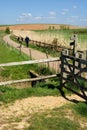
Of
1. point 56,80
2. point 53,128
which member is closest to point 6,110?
point 53,128

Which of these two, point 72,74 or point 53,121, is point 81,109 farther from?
point 72,74

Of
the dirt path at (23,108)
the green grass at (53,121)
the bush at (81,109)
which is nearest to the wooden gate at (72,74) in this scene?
the dirt path at (23,108)

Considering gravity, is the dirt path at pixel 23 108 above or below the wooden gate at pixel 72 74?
below

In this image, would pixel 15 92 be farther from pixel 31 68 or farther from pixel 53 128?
pixel 31 68

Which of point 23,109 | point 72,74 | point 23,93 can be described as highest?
point 72,74

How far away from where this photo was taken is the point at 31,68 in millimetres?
18312

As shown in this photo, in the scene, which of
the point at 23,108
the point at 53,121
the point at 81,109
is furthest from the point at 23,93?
the point at 53,121

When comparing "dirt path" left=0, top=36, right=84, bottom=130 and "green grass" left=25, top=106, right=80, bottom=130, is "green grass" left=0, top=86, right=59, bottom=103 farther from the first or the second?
"green grass" left=25, top=106, right=80, bottom=130

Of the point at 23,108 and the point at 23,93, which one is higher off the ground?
the point at 23,93

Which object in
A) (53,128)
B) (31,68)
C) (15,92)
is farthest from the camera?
(31,68)

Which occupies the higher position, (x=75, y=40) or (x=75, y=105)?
(x=75, y=40)

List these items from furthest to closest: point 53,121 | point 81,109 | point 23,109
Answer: point 23,109 → point 81,109 → point 53,121

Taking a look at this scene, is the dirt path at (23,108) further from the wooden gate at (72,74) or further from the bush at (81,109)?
the bush at (81,109)

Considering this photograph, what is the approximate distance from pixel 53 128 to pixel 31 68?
1094 cm
